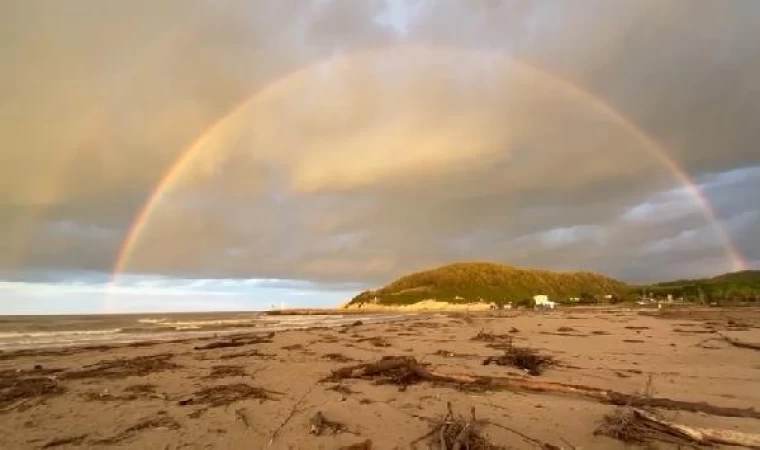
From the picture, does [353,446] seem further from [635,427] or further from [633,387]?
[633,387]

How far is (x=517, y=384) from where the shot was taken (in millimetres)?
12055

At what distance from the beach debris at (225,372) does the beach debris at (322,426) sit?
6.79 metres

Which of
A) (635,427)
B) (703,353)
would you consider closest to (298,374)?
(635,427)

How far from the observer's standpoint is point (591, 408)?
10.1m

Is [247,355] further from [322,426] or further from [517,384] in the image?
[322,426]

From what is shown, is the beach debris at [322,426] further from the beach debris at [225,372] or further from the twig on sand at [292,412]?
the beach debris at [225,372]

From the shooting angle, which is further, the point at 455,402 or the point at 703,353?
the point at 703,353

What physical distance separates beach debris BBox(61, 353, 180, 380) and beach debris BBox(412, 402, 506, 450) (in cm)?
1156

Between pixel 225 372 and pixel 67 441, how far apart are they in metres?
7.24

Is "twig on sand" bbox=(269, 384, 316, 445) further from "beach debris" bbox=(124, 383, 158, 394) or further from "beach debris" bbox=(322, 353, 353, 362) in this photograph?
"beach debris" bbox=(322, 353, 353, 362)

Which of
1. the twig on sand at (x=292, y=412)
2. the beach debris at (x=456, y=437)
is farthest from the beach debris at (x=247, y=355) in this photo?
the beach debris at (x=456, y=437)

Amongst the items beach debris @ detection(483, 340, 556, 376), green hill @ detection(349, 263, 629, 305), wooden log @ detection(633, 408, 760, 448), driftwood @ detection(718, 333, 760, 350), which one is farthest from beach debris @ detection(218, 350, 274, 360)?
green hill @ detection(349, 263, 629, 305)

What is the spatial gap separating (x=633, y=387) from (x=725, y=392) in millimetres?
1940

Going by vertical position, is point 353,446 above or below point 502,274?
below
